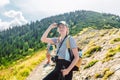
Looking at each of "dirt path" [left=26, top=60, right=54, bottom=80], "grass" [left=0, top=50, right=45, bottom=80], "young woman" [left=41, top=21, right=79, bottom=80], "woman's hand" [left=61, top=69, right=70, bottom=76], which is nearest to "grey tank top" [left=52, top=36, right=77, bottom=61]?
"young woman" [left=41, top=21, right=79, bottom=80]

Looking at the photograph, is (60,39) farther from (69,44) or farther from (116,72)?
(116,72)

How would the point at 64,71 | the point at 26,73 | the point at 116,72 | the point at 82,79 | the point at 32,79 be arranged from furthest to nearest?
the point at 26,73
the point at 32,79
the point at 82,79
the point at 116,72
the point at 64,71

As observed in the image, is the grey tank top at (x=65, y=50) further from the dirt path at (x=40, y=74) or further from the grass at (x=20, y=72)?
the grass at (x=20, y=72)

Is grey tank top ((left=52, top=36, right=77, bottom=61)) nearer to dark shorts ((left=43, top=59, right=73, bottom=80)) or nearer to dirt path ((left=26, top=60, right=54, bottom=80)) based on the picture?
dark shorts ((left=43, top=59, right=73, bottom=80))

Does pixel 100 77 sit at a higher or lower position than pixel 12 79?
higher

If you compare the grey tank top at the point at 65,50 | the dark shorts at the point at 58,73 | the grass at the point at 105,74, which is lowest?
the grass at the point at 105,74

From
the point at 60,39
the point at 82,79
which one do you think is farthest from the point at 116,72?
the point at 60,39

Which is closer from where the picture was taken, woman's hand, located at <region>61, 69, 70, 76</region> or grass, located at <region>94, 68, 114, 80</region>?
woman's hand, located at <region>61, 69, 70, 76</region>

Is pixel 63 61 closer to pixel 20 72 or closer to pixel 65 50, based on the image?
pixel 65 50

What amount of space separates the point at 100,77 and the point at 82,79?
91.3 inches

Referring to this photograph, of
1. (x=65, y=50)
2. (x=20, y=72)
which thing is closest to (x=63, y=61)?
(x=65, y=50)

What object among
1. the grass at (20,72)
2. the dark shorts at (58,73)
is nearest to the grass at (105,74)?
the dark shorts at (58,73)

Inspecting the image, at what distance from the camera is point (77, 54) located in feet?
25.6

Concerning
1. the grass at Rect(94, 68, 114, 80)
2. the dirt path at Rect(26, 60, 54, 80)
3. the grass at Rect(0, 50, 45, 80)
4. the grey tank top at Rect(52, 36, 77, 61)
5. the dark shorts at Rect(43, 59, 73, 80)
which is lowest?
the grass at Rect(0, 50, 45, 80)
